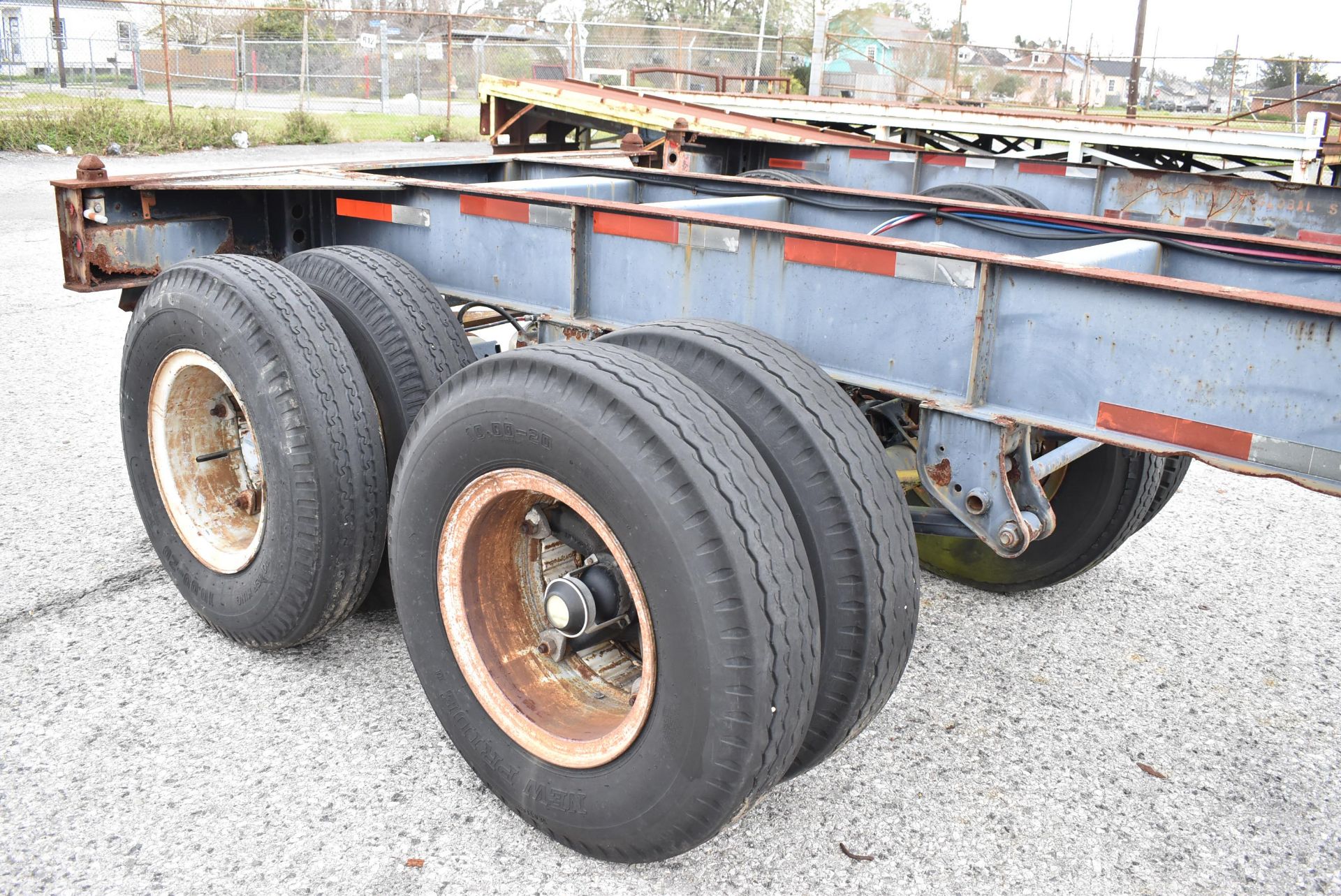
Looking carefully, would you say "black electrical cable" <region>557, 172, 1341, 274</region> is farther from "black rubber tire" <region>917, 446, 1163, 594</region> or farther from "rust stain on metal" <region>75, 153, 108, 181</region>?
"rust stain on metal" <region>75, 153, 108, 181</region>

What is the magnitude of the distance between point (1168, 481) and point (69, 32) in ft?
165

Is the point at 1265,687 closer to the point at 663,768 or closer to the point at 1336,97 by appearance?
the point at 663,768

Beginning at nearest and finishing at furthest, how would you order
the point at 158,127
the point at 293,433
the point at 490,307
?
the point at 293,433, the point at 490,307, the point at 158,127

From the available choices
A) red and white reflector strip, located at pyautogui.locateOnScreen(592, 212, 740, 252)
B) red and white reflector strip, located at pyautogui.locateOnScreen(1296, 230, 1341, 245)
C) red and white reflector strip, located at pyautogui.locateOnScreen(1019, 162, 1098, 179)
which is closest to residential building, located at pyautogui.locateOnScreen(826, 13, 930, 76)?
red and white reflector strip, located at pyautogui.locateOnScreen(1019, 162, 1098, 179)

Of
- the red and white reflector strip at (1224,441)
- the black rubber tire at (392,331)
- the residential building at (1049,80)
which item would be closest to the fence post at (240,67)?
the residential building at (1049,80)

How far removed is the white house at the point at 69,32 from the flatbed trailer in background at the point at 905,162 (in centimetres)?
2370

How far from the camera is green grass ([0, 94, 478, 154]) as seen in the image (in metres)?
19.1

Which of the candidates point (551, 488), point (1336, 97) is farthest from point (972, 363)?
point (1336, 97)

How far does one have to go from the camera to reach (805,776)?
9.94ft

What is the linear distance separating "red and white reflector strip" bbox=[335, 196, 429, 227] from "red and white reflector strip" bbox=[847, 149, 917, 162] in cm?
463

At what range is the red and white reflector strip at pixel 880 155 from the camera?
7688 mm

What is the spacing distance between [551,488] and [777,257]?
868 millimetres

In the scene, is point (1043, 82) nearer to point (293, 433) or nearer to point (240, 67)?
point (240, 67)

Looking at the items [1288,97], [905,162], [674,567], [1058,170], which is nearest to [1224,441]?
[674,567]
